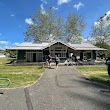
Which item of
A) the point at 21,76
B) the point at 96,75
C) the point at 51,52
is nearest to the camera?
the point at 21,76

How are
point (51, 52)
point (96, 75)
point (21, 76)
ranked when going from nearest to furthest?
point (21, 76) < point (96, 75) < point (51, 52)

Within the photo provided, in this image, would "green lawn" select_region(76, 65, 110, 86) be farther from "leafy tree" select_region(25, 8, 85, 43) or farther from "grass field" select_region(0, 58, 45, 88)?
"leafy tree" select_region(25, 8, 85, 43)

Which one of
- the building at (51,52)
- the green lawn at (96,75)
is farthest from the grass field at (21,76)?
the building at (51,52)

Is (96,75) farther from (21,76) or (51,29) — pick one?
(51,29)

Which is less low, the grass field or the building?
the building

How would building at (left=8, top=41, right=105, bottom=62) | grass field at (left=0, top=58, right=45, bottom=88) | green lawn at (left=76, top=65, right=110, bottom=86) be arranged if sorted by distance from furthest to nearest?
1. building at (left=8, top=41, right=105, bottom=62)
2. green lawn at (left=76, top=65, right=110, bottom=86)
3. grass field at (left=0, top=58, right=45, bottom=88)

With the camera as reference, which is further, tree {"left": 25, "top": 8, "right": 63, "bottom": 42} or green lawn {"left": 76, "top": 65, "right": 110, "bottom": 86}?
tree {"left": 25, "top": 8, "right": 63, "bottom": 42}

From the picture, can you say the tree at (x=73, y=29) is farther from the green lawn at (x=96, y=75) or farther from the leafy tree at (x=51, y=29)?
the green lawn at (x=96, y=75)

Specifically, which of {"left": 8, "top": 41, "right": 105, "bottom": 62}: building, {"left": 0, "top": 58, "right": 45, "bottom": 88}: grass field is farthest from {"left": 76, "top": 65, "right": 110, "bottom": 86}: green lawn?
{"left": 8, "top": 41, "right": 105, "bottom": 62}: building

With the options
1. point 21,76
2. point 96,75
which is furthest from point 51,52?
point 21,76

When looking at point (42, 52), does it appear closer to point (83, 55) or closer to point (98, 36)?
point (83, 55)

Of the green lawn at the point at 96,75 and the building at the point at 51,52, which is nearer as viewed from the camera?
the green lawn at the point at 96,75

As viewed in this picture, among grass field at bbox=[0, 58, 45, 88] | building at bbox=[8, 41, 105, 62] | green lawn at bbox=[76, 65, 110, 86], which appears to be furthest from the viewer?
building at bbox=[8, 41, 105, 62]

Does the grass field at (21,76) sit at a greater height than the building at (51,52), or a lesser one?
lesser
